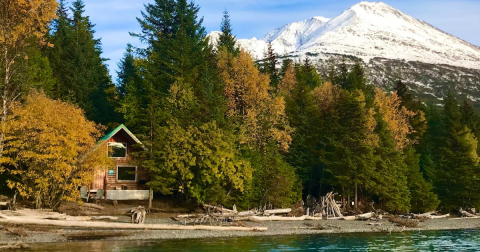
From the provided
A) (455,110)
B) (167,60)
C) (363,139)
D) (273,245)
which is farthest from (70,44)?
(455,110)

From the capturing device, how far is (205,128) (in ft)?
157

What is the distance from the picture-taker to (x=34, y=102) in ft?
132

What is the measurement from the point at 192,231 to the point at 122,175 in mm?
17692

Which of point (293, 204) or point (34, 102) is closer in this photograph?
point (34, 102)

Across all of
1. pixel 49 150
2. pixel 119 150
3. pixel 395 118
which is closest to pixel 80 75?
pixel 119 150

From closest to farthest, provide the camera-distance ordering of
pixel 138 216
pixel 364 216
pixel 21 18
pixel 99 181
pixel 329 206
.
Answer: pixel 138 216 < pixel 21 18 < pixel 99 181 < pixel 364 216 < pixel 329 206

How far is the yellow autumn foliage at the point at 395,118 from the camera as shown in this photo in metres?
69.0

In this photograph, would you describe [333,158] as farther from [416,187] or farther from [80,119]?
[80,119]

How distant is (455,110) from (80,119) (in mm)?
67201

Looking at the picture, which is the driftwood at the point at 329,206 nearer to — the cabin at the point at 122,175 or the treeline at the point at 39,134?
the cabin at the point at 122,175

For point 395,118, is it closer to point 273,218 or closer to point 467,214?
point 467,214

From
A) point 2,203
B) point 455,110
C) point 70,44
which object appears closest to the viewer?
point 2,203

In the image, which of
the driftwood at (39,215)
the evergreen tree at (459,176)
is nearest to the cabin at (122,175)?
the driftwood at (39,215)

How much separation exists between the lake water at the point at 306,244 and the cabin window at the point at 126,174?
68.2ft
